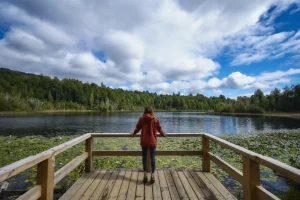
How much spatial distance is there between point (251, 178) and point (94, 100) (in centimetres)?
12941

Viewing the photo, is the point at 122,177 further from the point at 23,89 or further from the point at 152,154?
the point at 23,89

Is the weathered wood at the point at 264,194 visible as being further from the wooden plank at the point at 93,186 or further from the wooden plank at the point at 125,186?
the wooden plank at the point at 93,186

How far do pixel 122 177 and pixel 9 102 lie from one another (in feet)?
298

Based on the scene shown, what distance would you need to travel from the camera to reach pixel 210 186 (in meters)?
4.12

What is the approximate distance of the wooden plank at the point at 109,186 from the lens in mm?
3659

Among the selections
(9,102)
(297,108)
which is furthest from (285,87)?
(9,102)

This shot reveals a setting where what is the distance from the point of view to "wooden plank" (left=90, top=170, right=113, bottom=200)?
3.65 m

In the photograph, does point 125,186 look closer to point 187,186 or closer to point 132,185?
point 132,185

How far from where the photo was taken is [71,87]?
130 metres

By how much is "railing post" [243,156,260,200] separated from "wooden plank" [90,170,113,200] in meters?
2.50

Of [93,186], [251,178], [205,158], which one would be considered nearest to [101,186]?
[93,186]

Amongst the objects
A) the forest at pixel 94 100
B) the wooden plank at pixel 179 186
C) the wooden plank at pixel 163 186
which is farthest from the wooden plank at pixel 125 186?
the forest at pixel 94 100

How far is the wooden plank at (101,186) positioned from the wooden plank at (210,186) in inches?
84.6

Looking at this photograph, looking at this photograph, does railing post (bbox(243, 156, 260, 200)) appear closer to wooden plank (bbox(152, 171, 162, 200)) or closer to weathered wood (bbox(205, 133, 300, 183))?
weathered wood (bbox(205, 133, 300, 183))
